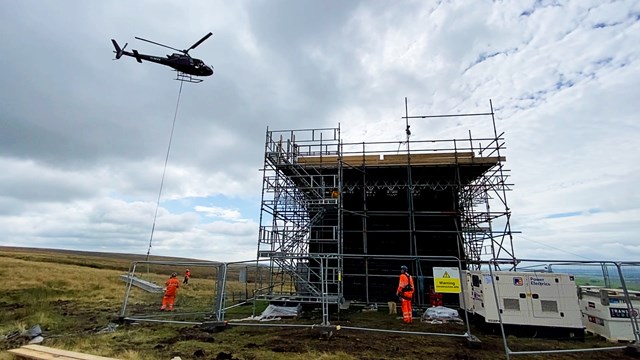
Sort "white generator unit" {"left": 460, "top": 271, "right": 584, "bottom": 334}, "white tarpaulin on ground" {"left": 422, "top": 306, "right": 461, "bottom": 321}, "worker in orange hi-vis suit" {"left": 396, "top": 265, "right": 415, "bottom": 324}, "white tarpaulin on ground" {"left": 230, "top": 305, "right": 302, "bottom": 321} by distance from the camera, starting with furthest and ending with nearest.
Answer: "white tarpaulin on ground" {"left": 230, "top": 305, "right": 302, "bottom": 321}, "white tarpaulin on ground" {"left": 422, "top": 306, "right": 461, "bottom": 321}, "worker in orange hi-vis suit" {"left": 396, "top": 265, "right": 415, "bottom": 324}, "white generator unit" {"left": 460, "top": 271, "right": 584, "bottom": 334}

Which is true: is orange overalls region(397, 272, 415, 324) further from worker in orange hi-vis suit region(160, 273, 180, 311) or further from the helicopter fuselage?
the helicopter fuselage

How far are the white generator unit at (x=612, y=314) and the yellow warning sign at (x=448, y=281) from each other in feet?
12.1

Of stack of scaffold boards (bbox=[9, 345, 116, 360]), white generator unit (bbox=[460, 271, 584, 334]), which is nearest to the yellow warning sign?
white generator unit (bbox=[460, 271, 584, 334])

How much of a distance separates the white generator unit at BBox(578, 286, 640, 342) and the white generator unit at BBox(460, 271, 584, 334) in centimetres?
59

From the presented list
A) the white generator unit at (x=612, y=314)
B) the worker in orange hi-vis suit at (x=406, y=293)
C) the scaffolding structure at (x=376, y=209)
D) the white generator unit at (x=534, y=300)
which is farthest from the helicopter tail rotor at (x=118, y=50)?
the white generator unit at (x=612, y=314)

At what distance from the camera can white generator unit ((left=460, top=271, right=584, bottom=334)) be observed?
28.9 feet

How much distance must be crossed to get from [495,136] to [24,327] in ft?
60.2

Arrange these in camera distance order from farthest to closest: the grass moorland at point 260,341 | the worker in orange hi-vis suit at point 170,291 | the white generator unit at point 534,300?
1. the worker in orange hi-vis suit at point 170,291
2. the white generator unit at point 534,300
3. the grass moorland at point 260,341

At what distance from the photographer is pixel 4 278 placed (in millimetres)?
19859

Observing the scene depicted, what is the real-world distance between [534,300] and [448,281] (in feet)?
7.98

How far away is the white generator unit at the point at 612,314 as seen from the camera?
8320 millimetres

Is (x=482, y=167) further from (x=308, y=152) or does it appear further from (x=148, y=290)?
(x=148, y=290)

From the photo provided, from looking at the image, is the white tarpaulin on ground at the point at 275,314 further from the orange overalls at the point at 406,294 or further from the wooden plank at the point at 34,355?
the wooden plank at the point at 34,355

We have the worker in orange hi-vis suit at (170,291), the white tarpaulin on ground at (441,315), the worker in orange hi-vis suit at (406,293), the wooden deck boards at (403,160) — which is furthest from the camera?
the wooden deck boards at (403,160)
